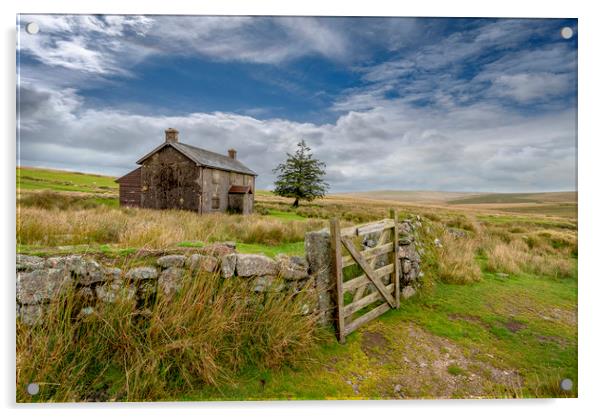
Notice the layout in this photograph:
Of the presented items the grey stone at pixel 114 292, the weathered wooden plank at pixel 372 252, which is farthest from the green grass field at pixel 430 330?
the weathered wooden plank at pixel 372 252

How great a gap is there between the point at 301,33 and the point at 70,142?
3476 mm

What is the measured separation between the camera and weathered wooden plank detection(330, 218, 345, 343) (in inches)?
144

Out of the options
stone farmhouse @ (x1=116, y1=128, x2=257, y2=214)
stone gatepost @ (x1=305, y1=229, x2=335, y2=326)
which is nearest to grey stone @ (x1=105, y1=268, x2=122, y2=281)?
stone gatepost @ (x1=305, y1=229, x2=335, y2=326)

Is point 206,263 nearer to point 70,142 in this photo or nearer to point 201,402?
point 201,402

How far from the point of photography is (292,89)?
168 inches

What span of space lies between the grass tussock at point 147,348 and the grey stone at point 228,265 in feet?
0.62

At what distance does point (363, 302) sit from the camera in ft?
14.1

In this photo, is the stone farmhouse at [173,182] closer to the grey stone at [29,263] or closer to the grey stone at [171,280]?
the grey stone at [29,263]

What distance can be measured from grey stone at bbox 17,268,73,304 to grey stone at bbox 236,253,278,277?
1.72 metres

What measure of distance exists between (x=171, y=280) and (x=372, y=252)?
303cm

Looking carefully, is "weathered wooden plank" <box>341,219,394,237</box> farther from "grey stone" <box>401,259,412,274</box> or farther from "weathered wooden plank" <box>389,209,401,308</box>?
"grey stone" <box>401,259,412,274</box>

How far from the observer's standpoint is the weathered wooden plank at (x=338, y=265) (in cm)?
367

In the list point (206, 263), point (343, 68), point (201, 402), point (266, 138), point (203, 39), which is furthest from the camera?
point (266, 138)
